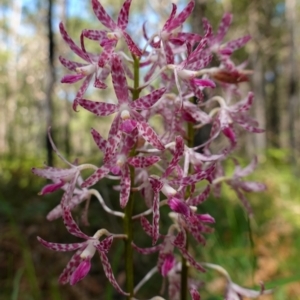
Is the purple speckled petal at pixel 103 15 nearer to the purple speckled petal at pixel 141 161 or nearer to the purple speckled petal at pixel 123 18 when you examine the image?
the purple speckled petal at pixel 123 18

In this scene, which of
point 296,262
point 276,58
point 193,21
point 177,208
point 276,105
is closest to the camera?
point 177,208

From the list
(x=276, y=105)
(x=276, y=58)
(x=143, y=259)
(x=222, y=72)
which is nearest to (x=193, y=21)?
(x=143, y=259)

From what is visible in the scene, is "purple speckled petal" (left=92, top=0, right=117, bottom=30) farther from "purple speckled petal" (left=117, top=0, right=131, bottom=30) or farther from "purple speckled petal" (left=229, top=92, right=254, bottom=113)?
"purple speckled petal" (left=229, top=92, right=254, bottom=113)

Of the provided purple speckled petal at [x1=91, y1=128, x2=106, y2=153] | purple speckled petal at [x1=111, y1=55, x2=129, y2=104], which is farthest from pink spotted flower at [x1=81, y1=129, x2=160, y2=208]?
purple speckled petal at [x1=111, y1=55, x2=129, y2=104]

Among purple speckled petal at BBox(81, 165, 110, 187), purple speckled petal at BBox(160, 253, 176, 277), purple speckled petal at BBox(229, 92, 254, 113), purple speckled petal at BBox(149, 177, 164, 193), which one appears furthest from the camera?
purple speckled petal at BBox(229, 92, 254, 113)

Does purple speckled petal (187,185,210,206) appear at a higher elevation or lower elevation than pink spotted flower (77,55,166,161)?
lower

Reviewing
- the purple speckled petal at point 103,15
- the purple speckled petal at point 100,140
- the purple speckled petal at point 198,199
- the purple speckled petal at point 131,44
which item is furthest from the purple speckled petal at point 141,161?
the purple speckled petal at point 103,15

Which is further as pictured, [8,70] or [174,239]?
[8,70]

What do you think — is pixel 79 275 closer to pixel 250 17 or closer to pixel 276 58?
pixel 250 17

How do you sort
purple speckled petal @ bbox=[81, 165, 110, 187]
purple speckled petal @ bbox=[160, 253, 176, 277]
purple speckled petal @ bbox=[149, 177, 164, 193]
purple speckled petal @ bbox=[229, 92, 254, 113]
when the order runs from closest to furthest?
purple speckled petal @ bbox=[149, 177, 164, 193]
purple speckled petal @ bbox=[81, 165, 110, 187]
purple speckled petal @ bbox=[160, 253, 176, 277]
purple speckled petal @ bbox=[229, 92, 254, 113]

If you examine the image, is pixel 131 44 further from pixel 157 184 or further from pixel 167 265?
pixel 167 265

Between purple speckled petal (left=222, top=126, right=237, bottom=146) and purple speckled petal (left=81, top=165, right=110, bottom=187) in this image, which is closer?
purple speckled petal (left=81, top=165, right=110, bottom=187)
